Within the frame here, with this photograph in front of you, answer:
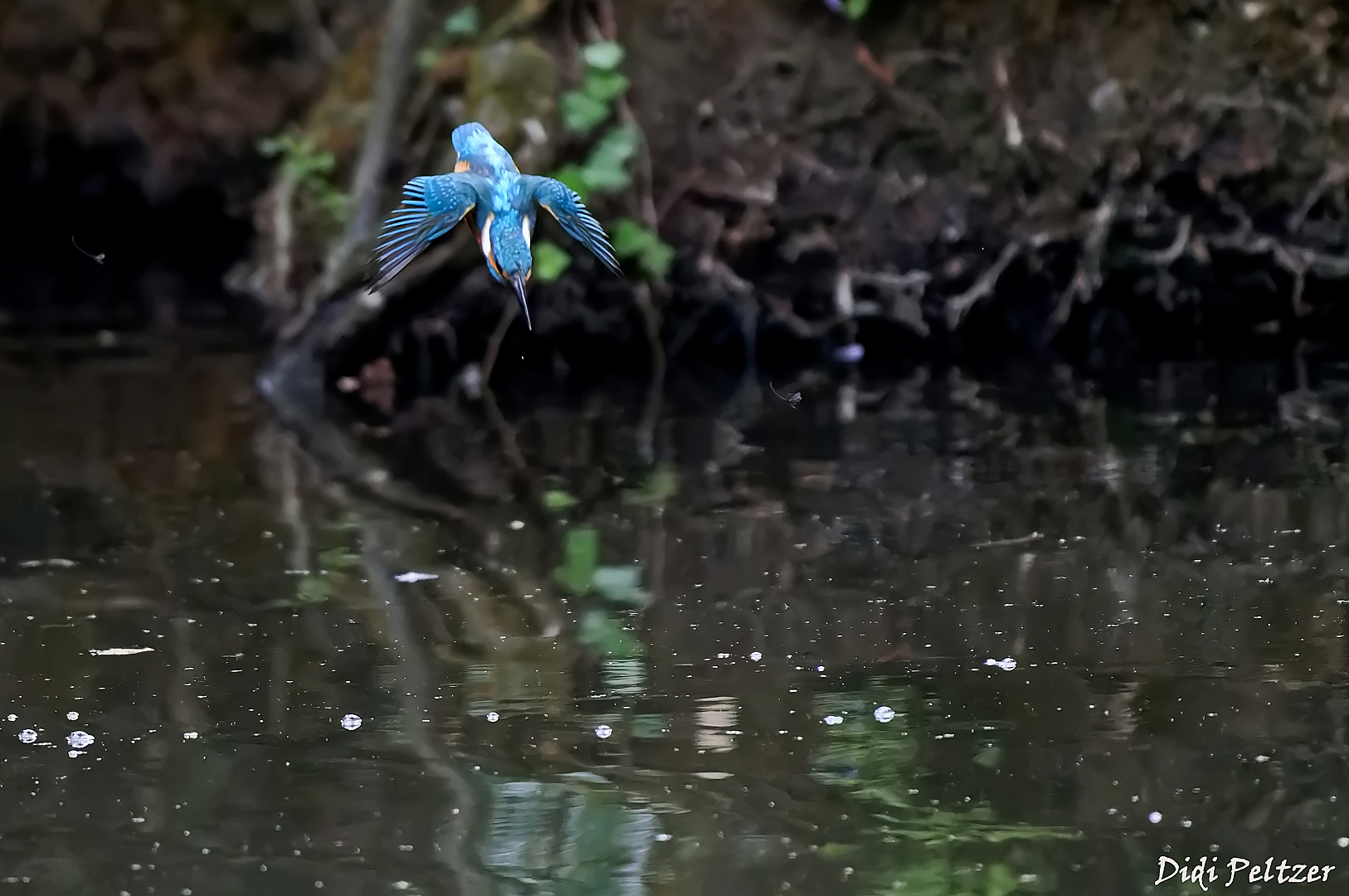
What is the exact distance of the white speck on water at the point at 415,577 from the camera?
2400 mm

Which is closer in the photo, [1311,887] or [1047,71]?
[1311,887]

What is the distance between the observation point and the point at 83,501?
291cm

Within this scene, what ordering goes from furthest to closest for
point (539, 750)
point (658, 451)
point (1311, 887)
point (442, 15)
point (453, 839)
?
1. point (442, 15)
2. point (658, 451)
3. point (539, 750)
4. point (453, 839)
5. point (1311, 887)

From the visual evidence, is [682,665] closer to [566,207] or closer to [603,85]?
[566,207]

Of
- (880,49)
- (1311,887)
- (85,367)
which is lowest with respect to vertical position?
(1311,887)

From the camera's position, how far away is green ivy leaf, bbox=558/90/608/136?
4.41 metres

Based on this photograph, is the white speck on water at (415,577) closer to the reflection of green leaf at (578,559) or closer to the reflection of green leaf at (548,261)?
the reflection of green leaf at (578,559)

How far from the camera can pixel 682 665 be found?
6.51ft

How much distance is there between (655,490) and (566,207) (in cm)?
93

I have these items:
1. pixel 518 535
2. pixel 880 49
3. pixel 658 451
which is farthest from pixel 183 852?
pixel 880 49

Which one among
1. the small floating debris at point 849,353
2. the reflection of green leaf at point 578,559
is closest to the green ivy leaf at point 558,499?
the reflection of green leaf at point 578,559

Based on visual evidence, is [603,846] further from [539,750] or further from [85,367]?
[85,367]

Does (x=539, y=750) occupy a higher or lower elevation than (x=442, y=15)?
lower

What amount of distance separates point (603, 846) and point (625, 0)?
3622 mm
